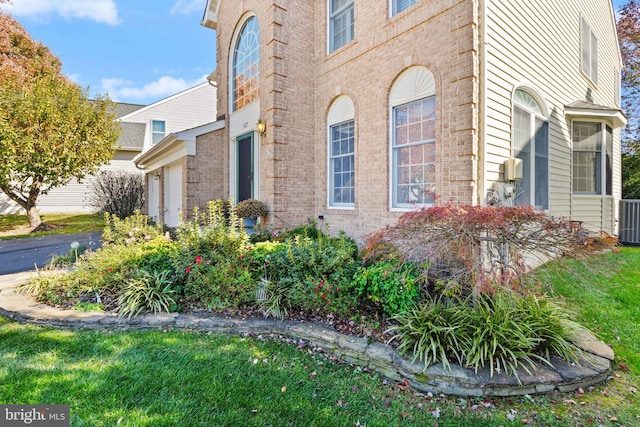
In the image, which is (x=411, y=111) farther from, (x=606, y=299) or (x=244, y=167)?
(x=244, y=167)

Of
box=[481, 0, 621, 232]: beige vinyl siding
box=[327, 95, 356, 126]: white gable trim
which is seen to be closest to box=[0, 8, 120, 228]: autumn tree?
box=[327, 95, 356, 126]: white gable trim

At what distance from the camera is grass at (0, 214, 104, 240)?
1352 cm

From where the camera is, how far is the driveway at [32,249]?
763 cm

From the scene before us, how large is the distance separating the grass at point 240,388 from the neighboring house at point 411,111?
292cm

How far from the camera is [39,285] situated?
16.2 ft

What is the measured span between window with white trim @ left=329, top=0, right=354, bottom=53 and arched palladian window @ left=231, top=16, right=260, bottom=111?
225cm

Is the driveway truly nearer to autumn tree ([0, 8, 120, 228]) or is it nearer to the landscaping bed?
the landscaping bed

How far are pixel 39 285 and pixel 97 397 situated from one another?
139 inches

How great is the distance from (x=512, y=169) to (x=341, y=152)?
12.1 ft

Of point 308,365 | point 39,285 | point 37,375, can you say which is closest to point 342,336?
point 308,365

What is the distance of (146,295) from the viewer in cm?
425

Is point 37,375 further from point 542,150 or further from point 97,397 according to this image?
point 542,150

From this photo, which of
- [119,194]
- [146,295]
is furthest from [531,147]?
[119,194]

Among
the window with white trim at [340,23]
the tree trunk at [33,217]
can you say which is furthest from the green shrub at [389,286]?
the tree trunk at [33,217]
